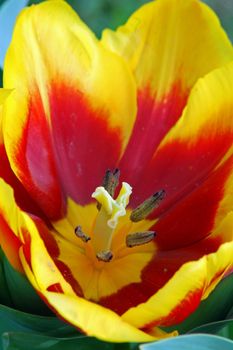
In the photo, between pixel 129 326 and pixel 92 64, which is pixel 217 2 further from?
pixel 129 326

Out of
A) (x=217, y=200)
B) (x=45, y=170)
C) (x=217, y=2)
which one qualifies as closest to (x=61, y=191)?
(x=45, y=170)

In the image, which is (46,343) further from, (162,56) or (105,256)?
(162,56)

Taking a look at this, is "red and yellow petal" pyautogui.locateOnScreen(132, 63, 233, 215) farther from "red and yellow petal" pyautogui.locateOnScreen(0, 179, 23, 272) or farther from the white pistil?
"red and yellow petal" pyautogui.locateOnScreen(0, 179, 23, 272)

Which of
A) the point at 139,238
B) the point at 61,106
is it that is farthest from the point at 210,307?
the point at 61,106

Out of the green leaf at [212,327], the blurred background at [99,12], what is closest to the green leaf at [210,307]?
the green leaf at [212,327]

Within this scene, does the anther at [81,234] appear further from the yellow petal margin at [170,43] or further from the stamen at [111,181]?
the yellow petal margin at [170,43]

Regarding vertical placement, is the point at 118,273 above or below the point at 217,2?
below

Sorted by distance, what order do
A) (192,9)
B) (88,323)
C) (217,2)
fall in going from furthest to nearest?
(217,2) < (192,9) < (88,323)
